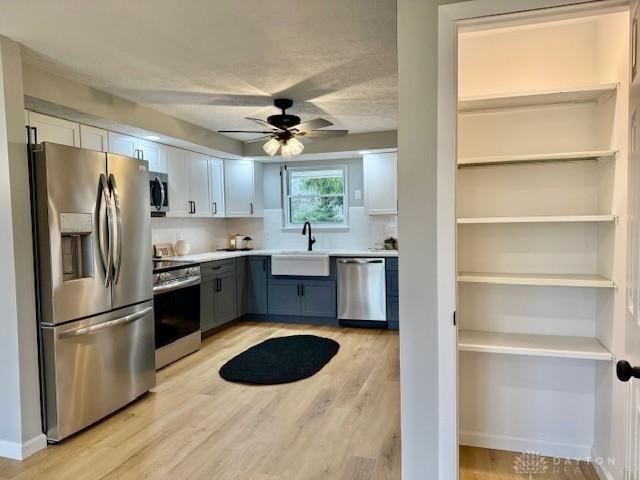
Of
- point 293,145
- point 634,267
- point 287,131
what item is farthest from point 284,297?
point 634,267

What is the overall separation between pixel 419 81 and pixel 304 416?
2217 millimetres

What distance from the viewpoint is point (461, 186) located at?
244 cm

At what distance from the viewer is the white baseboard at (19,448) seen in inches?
96.1

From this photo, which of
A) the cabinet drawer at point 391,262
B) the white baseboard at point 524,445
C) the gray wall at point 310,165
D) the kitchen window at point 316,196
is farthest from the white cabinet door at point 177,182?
the white baseboard at point 524,445

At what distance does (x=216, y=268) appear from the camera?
4848 millimetres

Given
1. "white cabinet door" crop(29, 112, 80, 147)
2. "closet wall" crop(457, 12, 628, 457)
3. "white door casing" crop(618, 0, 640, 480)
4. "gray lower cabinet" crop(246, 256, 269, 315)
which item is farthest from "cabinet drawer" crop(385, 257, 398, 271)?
"white door casing" crop(618, 0, 640, 480)

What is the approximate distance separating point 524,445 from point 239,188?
439 cm

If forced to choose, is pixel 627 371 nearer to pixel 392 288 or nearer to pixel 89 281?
pixel 89 281

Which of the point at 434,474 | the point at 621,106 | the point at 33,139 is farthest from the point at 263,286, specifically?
the point at 621,106

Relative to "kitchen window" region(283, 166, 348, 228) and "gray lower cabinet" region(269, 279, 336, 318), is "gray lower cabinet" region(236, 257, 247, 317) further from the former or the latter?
"kitchen window" region(283, 166, 348, 228)

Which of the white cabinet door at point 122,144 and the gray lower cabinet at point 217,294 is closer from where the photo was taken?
the white cabinet door at point 122,144

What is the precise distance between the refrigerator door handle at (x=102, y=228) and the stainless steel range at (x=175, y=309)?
807 millimetres

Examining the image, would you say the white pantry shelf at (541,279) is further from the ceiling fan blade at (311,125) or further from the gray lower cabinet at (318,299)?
the gray lower cabinet at (318,299)

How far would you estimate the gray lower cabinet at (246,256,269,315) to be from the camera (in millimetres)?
5426
